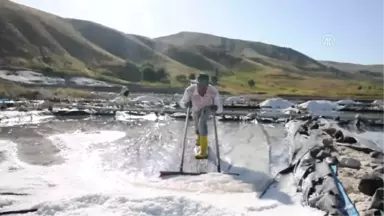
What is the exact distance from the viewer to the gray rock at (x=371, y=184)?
686 centimetres

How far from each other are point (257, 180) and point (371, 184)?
2.22 m

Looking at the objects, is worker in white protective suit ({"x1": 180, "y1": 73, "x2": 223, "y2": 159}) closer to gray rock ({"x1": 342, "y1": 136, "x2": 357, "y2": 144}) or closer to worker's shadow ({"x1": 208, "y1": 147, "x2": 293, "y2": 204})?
worker's shadow ({"x1": 208, "y1": 147, "x2": 293, "y2": 204})

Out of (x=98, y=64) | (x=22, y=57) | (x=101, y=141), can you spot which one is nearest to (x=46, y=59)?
(x=22, y=57)

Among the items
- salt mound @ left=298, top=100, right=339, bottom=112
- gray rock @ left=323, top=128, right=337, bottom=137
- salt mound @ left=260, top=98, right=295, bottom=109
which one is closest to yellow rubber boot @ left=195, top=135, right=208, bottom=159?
gray rock @ left=323, top=128, right=337, bottom=137

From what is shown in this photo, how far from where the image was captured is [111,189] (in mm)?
7242

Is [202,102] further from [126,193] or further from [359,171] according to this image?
[126,193]

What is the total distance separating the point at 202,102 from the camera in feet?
33.9

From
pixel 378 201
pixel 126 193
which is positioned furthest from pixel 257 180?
pixel 378 201

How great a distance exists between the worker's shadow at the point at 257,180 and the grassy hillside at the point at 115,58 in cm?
6083

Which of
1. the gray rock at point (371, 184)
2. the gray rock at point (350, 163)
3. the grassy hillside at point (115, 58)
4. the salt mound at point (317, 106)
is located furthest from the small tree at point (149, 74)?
the gray rock at point (371, 184)

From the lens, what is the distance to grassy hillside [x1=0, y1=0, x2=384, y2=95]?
76.4 meters

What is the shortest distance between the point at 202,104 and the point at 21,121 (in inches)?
512

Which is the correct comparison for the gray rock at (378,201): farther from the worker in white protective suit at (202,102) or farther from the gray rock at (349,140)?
the gray rock at (349,140)

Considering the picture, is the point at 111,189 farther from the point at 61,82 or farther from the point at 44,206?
the point at 61,82
